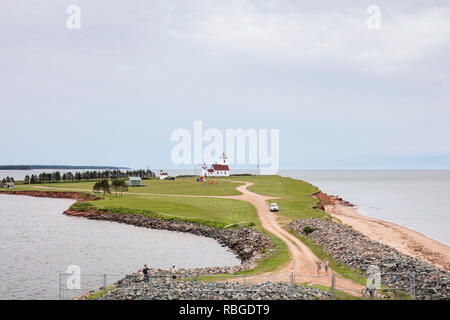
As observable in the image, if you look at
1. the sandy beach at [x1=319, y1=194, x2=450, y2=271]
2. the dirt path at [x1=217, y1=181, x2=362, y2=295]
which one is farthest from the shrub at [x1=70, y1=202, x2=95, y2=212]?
the sandy beach at [x1=319, y1=194, x2=450, y2=271]

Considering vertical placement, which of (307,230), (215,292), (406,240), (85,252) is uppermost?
(215,292)

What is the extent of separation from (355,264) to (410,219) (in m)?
58.3

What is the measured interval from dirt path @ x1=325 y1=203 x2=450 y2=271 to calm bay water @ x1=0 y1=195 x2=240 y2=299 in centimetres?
2590

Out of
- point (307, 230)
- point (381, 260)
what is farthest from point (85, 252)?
point (381, 260)

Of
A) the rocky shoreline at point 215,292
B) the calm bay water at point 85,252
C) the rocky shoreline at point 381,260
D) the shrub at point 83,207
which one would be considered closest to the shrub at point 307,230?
the rocky shoreline at point 381,260

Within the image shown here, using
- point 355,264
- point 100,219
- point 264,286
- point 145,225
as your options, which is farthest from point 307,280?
point 100,219

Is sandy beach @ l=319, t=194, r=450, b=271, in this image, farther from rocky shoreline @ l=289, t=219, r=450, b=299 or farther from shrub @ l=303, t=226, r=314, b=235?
shrub @ l=303, t=226, r=314, b=235

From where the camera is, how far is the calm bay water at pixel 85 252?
35156mm

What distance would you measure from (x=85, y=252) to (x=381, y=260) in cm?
3649

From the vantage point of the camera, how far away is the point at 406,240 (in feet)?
191

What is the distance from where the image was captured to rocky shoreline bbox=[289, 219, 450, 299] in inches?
1000

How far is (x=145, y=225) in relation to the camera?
219ft

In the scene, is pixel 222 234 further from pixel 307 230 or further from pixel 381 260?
pixel 381 260

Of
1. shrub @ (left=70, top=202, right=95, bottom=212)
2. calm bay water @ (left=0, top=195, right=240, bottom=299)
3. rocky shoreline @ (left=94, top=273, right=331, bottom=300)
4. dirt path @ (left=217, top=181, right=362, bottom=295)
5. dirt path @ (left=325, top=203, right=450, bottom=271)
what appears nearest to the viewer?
rocky shoreline @ (left=94, top=273, right=331, bottom=300)
